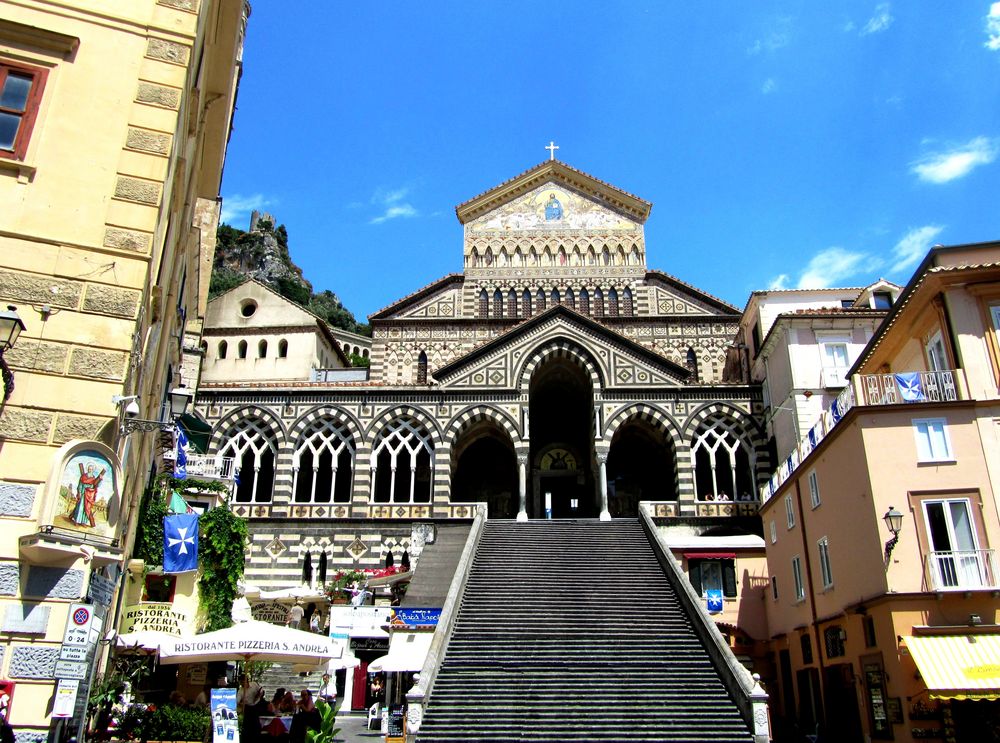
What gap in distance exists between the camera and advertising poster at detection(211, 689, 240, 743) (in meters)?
11.4

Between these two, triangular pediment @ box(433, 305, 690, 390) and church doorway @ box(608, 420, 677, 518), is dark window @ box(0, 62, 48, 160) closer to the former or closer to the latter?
triangular pediment @ box(433, 305, 690, 390)

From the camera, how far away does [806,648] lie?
20.3m

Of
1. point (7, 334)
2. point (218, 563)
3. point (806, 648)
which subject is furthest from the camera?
point (218, 563)

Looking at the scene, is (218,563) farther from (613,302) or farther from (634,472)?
(613,302)

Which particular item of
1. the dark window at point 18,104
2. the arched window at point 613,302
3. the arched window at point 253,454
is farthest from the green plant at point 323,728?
the arched window at point 613,302

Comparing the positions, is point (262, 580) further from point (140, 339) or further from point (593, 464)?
point (140, 339)

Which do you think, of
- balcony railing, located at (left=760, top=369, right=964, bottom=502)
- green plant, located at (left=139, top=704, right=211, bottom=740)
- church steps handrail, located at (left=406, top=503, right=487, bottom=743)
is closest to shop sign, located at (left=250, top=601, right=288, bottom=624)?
church steps handrail, located at (left=406, top=503, right=487, bottom=743)

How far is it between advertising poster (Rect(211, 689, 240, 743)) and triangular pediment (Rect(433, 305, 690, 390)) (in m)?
20.6

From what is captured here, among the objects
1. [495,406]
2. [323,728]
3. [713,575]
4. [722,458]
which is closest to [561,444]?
[495,406]

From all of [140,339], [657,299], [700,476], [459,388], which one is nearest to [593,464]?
[700,476]

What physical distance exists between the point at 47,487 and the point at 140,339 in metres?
2.14

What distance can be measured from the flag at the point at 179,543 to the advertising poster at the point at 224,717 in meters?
6.93

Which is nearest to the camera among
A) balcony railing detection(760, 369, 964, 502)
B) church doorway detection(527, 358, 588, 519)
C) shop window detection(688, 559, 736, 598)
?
balcony railing detection(760, 369, 964, 502)

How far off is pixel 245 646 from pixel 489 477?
70.2 feet
